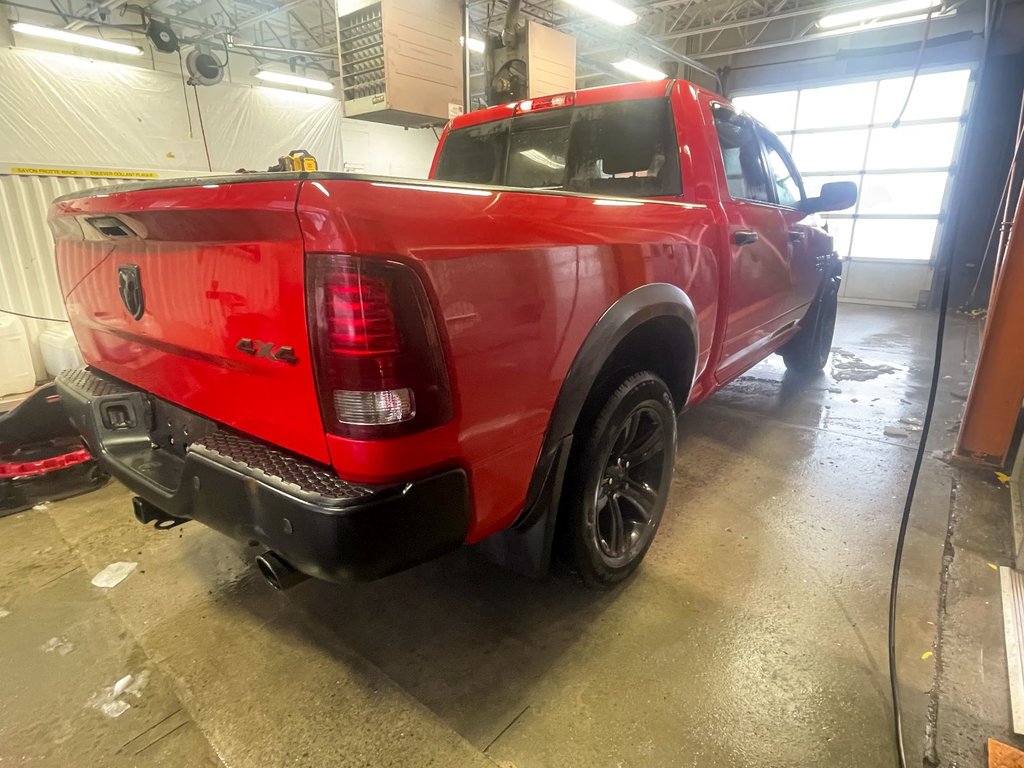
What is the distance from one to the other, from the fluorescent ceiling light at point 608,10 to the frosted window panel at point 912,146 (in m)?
5.49

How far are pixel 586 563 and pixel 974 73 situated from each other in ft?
36.3

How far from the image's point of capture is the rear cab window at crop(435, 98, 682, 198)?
93.0 inches

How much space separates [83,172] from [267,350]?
231 inches

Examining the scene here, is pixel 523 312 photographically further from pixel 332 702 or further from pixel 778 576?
pixel 778 576

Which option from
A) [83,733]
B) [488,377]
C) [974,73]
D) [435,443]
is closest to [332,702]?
[83,733]

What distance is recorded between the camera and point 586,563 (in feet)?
6.07

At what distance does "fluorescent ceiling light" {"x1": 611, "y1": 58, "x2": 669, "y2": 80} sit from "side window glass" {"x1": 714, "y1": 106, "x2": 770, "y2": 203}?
7.46 m

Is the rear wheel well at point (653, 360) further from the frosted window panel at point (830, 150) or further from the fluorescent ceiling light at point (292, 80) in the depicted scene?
the fluorescent ceiling light at point (292, 80)

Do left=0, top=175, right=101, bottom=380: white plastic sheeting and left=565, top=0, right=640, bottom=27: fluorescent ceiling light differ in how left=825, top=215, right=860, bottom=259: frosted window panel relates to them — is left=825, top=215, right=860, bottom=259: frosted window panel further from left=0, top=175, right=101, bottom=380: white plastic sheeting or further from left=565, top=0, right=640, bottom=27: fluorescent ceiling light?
left=0, top=175, right=101, bottom=380: white plastic sheeting

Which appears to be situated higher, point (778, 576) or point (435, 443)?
point (435, 443)

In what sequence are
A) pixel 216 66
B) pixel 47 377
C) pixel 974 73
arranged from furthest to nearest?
pixel 974 73 < pixel 216 66 < pixel 47 377

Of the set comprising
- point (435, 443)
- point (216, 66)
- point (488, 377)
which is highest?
point (216, 66)

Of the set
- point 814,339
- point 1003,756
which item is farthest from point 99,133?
point 1003,756

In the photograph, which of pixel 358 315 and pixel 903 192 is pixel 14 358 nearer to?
pixel 358 315
